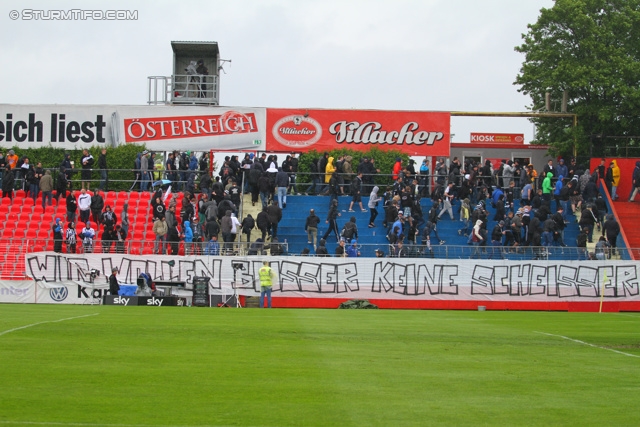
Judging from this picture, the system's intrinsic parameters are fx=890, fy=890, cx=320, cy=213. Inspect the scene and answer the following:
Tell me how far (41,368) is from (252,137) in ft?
124

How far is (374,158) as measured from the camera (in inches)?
1871

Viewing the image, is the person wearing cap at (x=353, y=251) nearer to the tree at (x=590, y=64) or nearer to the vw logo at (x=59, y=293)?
the vw logo at (x=59, y=293)

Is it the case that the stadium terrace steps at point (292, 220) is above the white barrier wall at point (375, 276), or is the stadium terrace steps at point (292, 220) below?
above

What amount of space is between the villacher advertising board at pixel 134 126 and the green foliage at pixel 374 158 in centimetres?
396

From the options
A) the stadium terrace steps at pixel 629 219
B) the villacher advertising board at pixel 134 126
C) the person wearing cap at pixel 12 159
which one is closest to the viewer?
the stadium terrace steps at pixel 629 219

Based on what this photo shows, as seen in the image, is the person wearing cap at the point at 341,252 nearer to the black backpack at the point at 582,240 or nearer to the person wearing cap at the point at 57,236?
the black backpack at the point at 582,240

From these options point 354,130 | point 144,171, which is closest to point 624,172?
point 354,130

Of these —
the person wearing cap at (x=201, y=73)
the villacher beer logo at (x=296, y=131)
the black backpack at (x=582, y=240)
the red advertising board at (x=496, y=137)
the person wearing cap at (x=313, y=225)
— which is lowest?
the black backpack at (x=582, y=240)

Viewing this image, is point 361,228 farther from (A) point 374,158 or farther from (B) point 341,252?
(A) point 374,158

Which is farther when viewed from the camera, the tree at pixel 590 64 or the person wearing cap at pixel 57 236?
the tree at pixel 590 64

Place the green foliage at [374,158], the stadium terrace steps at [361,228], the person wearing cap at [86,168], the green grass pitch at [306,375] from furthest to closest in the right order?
the green foliage at [374,158] → the person wearing cap at [86,168] → the stadium terrace steps at [361,228] → the green grass pitch at [306,375]

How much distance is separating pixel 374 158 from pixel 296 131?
5158 millimetres

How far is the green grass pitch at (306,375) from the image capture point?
33.7ft

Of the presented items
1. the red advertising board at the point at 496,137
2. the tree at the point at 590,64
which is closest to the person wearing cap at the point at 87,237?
the tree at the point at 590,64
